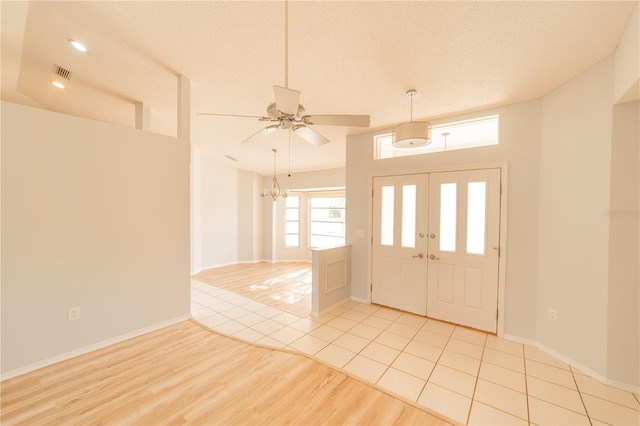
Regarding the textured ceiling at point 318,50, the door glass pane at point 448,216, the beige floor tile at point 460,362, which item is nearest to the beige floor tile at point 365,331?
the beige floor tile at point 460,362

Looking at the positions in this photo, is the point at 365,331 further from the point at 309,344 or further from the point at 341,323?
the point at 309,344

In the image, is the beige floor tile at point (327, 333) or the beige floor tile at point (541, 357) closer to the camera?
the beige floor tile at point (541, 357)

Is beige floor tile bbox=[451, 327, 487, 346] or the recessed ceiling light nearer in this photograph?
the recessed ceiling light

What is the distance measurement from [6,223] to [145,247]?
1.09 m

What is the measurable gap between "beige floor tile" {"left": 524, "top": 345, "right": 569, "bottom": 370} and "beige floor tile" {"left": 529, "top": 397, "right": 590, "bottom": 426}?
74 centimetres

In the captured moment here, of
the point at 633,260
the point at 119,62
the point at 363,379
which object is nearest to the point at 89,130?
the point at 119,62

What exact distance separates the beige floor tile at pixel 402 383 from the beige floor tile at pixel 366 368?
0.06 m

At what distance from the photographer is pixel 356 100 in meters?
3.04

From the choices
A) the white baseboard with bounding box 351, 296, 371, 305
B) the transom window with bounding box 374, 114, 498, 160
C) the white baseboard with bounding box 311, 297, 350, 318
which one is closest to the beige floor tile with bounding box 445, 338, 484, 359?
the white baseboard with bounding box 351, 296, 371, 305

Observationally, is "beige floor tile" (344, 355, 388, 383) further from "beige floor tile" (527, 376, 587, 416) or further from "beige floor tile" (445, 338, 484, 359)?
"beige floor tile" (527, 376, 587, 416)

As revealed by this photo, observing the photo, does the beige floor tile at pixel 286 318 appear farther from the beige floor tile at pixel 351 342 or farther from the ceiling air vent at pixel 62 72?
the ceiling air vent at pixel 62 72

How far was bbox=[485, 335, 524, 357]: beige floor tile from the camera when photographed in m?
2.70

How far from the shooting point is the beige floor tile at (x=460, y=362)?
2367 mm

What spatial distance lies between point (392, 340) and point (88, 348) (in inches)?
132
